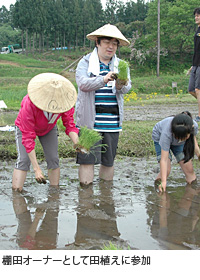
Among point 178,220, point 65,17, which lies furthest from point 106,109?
point 65,17

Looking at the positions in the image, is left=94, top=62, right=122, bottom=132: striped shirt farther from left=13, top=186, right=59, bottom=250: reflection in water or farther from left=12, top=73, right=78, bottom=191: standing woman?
left=13, top=186, right=59, bottom=250: reflection in water

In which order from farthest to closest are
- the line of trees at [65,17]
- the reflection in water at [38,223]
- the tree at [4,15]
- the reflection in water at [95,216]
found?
1. the tree at [4,15]
2. the line of trees at [65,17]
3. the reflection in water at [95,216]
4. the reflection in water at [38,223]

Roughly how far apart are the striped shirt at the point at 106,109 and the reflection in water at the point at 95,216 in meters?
0.72

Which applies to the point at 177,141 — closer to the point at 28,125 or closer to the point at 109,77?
the point at 109,77

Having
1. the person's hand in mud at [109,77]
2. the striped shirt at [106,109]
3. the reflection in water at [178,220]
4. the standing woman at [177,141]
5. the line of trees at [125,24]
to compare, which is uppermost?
the line of trees at [125,24]

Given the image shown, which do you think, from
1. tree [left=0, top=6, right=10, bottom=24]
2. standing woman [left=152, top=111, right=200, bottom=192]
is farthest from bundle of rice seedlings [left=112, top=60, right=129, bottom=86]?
tree [left=0, top=6, right=10, bottom=24]

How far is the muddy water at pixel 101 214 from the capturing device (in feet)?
9.57

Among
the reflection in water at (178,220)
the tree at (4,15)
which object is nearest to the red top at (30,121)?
the reflection in water at (178,220)

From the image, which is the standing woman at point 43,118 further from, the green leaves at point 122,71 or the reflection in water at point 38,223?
the green leaves at point 122,71

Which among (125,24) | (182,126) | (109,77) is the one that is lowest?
(182,126)

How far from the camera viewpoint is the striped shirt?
4285 millimetres

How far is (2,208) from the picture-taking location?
146 inches

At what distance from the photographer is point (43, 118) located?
12.7 feet

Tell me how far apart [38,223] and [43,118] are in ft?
3.63
